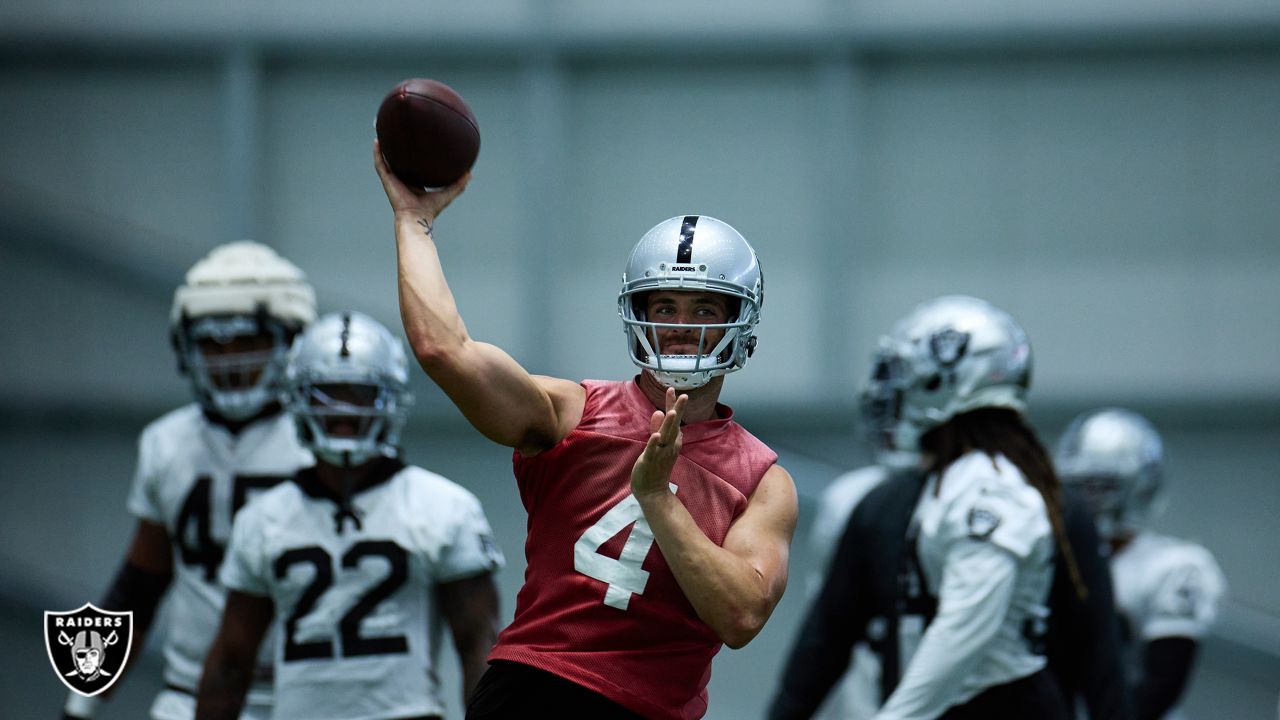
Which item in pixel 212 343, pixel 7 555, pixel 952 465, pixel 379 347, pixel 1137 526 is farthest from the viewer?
pixel 7 555

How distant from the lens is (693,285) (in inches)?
103

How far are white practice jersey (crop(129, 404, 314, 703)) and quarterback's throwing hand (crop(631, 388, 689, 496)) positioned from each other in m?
2.24

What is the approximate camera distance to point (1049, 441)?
907 cm

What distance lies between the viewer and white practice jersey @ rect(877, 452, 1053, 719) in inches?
135

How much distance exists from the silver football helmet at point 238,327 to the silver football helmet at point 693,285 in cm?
226

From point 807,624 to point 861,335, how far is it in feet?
16.9

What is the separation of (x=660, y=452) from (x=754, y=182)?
698 cm

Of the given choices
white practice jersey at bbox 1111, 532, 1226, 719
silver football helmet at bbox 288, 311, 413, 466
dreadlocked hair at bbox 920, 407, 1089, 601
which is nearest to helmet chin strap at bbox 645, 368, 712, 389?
dreadlocked hair at bbox 920, 407, 1089, 601

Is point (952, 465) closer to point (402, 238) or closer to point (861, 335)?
point (402, 238)

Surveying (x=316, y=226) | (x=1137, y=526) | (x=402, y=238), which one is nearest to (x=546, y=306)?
(x=316, y=226)

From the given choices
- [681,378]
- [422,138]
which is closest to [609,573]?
[681,378]

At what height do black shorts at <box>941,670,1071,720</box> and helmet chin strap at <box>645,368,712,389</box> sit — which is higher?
helmet chin strap at <box>645,368,712,389</box>

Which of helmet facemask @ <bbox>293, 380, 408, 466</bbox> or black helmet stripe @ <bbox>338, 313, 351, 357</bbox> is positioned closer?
helmet facemask @ <bbox>293, 380, 408, 466</bbox>

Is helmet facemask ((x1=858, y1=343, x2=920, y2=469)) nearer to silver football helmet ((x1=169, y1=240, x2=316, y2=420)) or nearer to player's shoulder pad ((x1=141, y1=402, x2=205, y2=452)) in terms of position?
silver football helmet ((x1=169, y1=240, x2=316, y2=420))
